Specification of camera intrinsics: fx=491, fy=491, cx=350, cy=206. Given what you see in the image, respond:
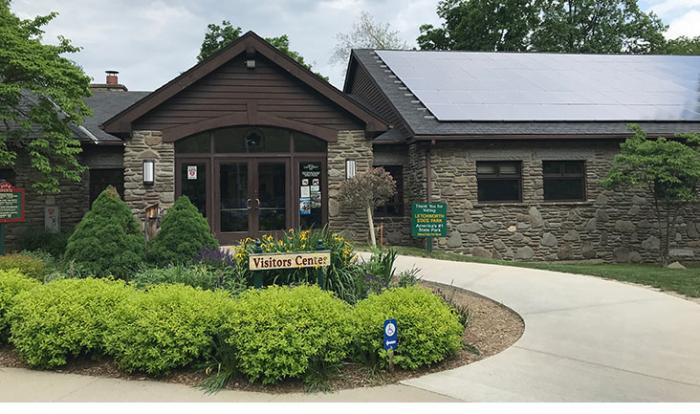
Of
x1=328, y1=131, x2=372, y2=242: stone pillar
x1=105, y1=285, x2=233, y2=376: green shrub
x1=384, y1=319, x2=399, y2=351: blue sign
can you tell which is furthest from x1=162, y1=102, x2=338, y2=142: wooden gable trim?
x1=384, y1=319, x2=399, y2=351: blue sign

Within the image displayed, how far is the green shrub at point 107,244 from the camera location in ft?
22.4

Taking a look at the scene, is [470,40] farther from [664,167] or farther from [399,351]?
[399,351]

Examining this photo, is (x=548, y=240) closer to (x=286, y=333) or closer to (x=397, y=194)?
(x=397, y=194)

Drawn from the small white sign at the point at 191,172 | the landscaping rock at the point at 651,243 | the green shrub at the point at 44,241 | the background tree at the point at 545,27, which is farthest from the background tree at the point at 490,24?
the green shrub at the point at 44,241

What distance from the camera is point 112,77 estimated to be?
21.3 m

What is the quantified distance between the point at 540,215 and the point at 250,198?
322 inches

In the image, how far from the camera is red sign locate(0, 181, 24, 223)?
378 inches

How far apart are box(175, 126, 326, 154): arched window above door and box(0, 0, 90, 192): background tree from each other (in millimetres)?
2620

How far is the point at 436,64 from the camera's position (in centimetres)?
1803

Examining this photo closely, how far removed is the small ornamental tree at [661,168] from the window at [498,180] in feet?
7.49

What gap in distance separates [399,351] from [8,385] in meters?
3.22

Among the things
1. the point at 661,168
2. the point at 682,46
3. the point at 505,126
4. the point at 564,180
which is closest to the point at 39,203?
the point at 505,126

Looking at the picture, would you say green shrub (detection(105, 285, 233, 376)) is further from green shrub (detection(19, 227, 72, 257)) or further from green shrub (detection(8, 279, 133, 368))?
green shrub (detection(19, 227, 72, 257))

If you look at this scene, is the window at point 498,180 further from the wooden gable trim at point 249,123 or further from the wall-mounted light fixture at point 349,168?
the wooden gable trim at point 249,123
